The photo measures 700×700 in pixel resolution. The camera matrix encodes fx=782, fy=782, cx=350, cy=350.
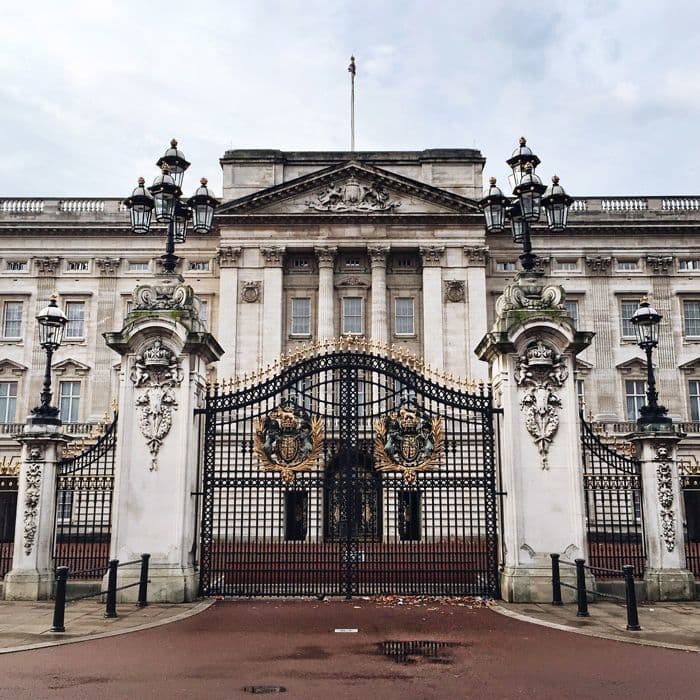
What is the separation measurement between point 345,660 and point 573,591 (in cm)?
593

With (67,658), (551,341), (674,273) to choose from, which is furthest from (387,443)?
(674,273)

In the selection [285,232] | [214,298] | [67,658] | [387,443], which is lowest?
[67,658]

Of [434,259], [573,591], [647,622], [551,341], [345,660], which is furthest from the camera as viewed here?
[434,259]

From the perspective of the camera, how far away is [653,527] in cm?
1427

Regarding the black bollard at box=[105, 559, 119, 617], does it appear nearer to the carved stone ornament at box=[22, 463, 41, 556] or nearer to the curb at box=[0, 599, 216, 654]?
the curb at box=[0, 599, 216, 654]

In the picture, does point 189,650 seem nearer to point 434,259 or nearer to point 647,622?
point 647,622

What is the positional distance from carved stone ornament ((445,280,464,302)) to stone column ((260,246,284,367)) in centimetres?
923

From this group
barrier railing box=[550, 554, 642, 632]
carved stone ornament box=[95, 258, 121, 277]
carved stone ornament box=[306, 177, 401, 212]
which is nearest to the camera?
barrier railing box=[550, 554, 642, 632]

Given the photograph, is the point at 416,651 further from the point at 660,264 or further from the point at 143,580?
the point at 660,264

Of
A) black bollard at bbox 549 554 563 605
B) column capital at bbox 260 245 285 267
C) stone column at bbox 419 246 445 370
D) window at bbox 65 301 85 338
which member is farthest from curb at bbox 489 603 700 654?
window at bbox 65 301 85 338

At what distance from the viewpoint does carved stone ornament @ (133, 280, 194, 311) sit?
1470 cm

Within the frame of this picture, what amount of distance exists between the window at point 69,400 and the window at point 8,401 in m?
2.63

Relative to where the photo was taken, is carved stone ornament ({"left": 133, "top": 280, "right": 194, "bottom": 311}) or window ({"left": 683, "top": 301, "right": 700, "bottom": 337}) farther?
window ({"left": 683, "top": 301, "right": 700, "bottom": 337})

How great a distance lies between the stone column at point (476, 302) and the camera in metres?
41.4
